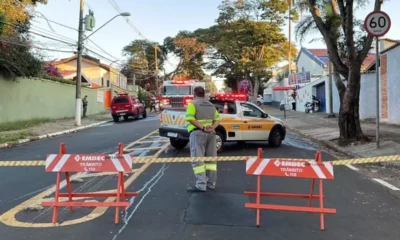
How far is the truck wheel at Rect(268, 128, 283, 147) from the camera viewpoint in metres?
13.1

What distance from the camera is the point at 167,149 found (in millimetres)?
12469

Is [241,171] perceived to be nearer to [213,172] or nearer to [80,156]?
[213,172]

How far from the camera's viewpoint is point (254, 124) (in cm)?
1276

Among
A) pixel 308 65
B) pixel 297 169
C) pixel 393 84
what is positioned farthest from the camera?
pixel 308 65

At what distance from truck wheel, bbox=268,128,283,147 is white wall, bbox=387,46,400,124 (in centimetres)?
758

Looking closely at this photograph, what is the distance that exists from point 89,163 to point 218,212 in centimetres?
190

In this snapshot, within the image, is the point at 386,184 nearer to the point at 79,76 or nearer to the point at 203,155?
the point at 203,155

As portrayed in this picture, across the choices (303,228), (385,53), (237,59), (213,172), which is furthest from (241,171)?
(237,59)

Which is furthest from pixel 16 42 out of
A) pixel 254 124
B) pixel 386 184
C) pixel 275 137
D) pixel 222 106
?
pixel 386 184

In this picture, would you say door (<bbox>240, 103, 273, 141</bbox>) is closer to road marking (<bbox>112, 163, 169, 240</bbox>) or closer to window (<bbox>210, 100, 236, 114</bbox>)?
window (<bbox>210, 100, 236, 114</bbox>)

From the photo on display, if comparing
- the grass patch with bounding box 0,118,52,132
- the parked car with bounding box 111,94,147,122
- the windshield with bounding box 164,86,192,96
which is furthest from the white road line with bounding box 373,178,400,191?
the parked car with bounding box 111,94,147,122

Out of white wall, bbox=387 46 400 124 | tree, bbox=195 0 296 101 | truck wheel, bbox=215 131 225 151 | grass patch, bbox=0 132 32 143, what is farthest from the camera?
tree, bbox=195 0 296 101

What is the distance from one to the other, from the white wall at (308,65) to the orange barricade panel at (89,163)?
120 ft

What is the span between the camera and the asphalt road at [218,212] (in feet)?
16.1
